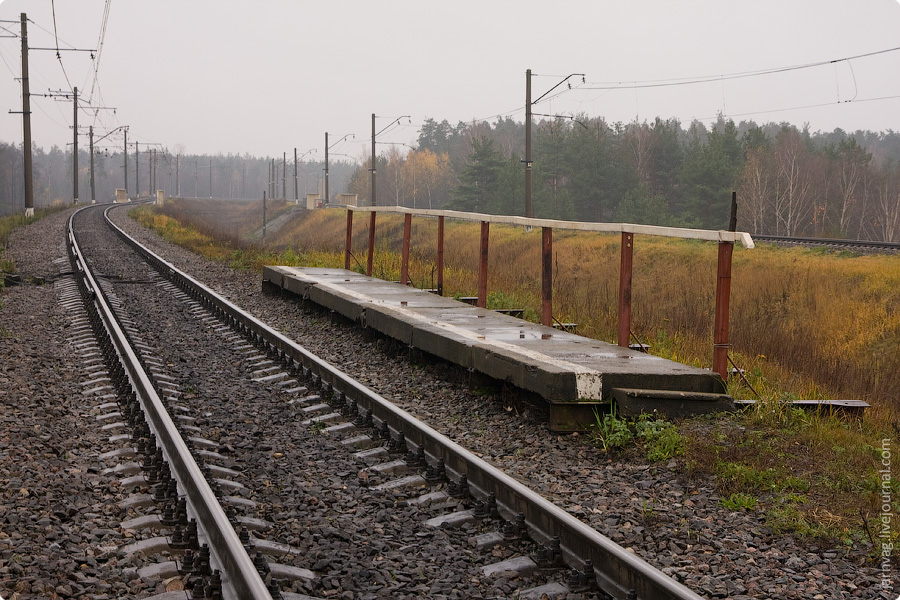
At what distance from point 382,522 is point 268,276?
10946 millimetres

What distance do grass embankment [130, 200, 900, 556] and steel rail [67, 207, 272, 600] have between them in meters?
2.82

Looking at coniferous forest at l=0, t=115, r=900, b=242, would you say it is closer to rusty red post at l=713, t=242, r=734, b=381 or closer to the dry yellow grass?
the dry yellow grass

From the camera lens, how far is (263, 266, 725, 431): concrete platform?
6641mm

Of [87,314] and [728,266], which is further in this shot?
[87,314]

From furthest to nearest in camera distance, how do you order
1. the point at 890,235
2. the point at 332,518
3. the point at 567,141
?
the point at 567,141, the point at 890,235, the point at 332,518

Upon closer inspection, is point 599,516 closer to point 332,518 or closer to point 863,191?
point 332,518

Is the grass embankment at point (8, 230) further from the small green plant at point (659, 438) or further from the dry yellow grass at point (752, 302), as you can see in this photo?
the small green plant at point (659, 438)

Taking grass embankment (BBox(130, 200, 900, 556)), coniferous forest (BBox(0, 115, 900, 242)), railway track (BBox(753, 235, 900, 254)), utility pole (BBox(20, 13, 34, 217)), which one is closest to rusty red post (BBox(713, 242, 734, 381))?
grass embankment (BBox(130, 200, 900, 556))

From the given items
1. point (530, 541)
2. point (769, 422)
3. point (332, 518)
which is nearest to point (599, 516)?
point (530, 541)

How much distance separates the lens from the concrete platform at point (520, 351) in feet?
21.8

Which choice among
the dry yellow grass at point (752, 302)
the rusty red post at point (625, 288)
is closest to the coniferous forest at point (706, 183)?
the dry yellow grass at point (752, 302)

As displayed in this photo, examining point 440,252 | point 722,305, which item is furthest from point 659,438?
point 440,252

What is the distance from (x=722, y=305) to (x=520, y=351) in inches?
69.0

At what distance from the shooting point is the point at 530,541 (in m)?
4.55
